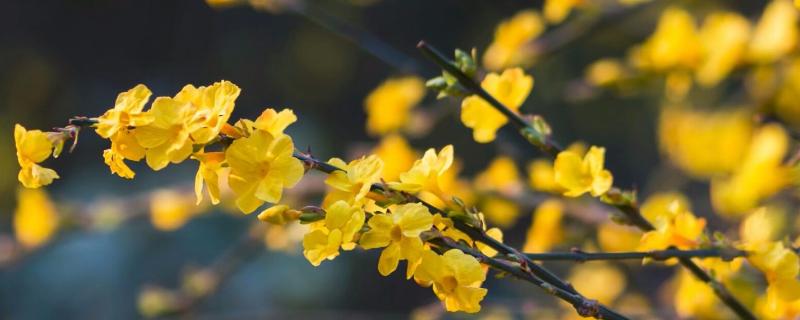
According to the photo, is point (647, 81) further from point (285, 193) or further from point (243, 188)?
point (243, 188)

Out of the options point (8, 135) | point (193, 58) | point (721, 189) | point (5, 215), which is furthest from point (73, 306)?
point (721, 189)

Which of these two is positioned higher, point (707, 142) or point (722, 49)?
point (707, 142)

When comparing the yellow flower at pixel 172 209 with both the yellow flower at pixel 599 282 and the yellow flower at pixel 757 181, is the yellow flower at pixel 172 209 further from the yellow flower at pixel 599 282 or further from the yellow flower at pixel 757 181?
the yellow flower at pixel 757 181

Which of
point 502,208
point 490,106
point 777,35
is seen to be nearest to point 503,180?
point 502,208

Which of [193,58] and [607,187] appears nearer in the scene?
[607,187]

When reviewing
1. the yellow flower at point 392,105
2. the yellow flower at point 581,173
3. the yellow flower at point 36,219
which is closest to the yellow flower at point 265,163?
the yellow flower at point 581,173

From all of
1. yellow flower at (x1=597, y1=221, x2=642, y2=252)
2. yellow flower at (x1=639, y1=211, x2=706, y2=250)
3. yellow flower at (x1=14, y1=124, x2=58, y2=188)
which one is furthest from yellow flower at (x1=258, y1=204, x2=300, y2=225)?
yellow flower at (x1=597, y1=221, x2=642, y2=252)

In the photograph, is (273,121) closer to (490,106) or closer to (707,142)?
(490,106)
